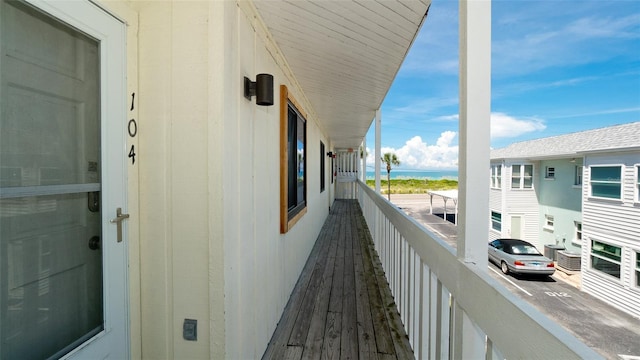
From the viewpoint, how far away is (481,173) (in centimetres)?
104


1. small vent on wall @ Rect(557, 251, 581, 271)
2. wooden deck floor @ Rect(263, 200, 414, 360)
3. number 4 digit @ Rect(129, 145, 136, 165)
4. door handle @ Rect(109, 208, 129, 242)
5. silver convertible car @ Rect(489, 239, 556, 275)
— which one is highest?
number 4 digit @ Rect(129, 145, 136, 165)

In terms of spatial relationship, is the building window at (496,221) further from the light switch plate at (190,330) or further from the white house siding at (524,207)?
the light switch plate at (190,330)

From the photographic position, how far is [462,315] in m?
1.08

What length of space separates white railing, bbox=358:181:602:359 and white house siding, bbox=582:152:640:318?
4.03ft

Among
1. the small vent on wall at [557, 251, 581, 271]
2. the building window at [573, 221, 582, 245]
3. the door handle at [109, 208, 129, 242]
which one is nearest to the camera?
the door handle at [109, 208, 129, 242]

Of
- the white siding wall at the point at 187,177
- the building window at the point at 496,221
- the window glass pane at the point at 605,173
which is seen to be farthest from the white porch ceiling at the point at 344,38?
the building window at the point at 496,221

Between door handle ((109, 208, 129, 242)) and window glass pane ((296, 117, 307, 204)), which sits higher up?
window glass pane ((296, 117, 307, 204))

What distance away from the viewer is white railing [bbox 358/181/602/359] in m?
0.63

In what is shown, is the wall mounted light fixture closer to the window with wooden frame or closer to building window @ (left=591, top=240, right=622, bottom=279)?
the window with wooden frame

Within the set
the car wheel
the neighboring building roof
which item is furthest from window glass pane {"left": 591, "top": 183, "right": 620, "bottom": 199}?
the car wheel

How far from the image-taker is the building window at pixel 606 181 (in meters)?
1.80

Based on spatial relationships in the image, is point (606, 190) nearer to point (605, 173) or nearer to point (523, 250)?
point (605, 173)

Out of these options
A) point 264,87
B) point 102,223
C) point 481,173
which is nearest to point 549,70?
point 481,173

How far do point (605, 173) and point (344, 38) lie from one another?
228 cm
